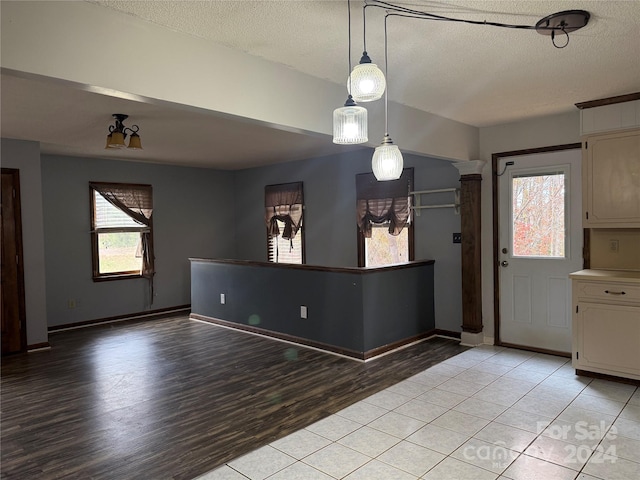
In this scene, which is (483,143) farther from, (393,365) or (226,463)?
(226,463)

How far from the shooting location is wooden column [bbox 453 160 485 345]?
15.8 feet

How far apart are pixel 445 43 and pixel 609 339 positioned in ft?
9.10

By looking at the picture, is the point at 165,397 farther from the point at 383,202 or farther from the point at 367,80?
the point at 383,202

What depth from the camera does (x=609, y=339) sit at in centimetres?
365

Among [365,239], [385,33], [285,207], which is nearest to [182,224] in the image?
[285,207]

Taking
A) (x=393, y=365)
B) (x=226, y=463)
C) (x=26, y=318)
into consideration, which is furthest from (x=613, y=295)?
(x=26, y=318)

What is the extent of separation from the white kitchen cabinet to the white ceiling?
1541 millimetres

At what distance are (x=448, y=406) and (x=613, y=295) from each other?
1.65 m

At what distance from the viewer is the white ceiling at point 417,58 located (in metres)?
2.11

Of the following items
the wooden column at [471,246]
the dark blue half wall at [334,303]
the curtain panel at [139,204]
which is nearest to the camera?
the dark blue half wall at [334,303]

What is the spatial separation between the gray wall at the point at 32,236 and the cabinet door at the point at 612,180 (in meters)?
5.63

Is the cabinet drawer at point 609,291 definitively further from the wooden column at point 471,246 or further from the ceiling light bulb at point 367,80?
the ceiling light bulb at point 367,80

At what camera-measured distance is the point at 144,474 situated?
248cm

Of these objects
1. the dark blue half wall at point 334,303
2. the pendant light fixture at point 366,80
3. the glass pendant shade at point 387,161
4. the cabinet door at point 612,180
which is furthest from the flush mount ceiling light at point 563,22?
the dark blue half wall at point 334,303
